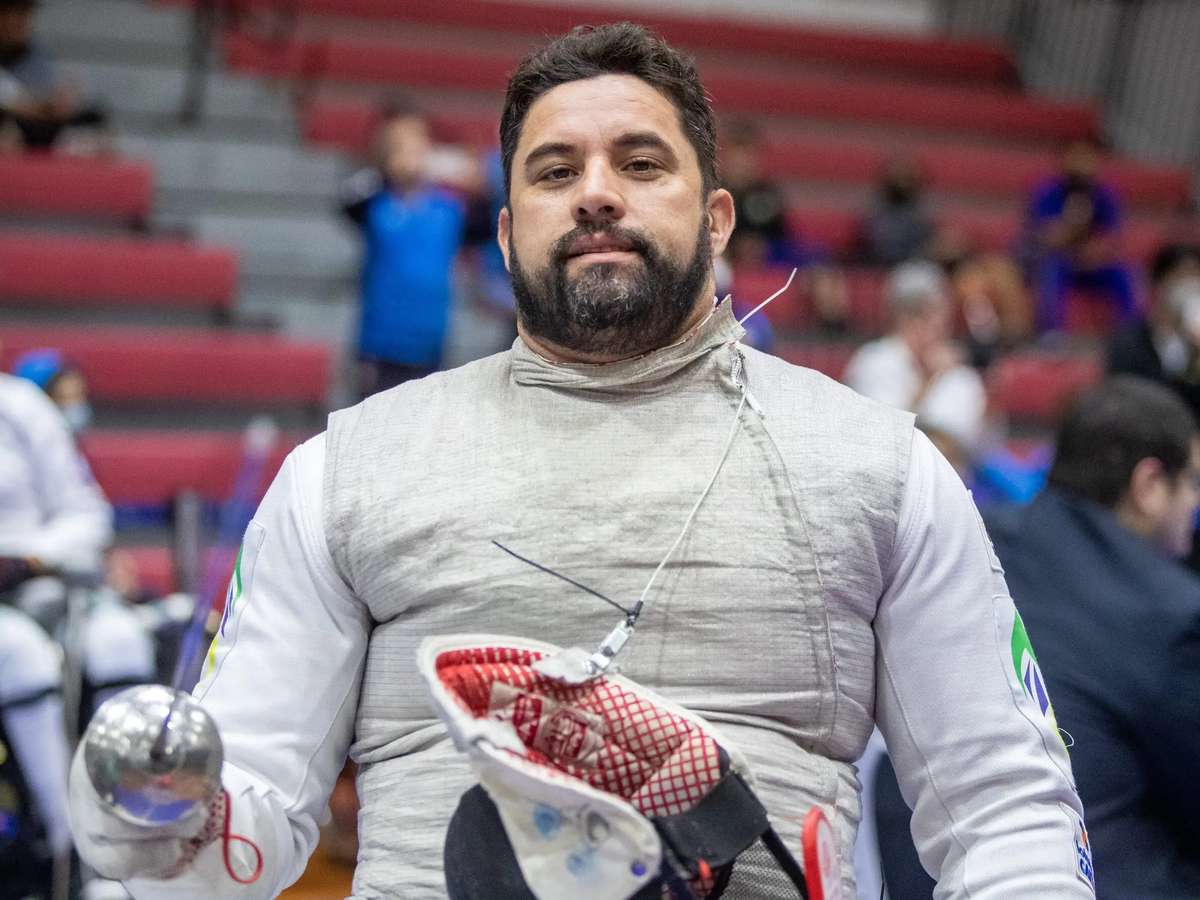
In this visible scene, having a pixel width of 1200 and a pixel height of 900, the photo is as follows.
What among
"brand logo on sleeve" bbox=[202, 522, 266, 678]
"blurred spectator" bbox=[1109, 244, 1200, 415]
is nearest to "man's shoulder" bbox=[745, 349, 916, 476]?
"brand logo on sleeve" bbox=[202, 522, 266, 678]

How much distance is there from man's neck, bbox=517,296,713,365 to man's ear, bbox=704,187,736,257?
7cm

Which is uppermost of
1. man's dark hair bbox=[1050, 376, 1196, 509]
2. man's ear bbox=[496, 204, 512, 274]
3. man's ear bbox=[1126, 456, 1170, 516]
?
man's ear bbox=[496, 204, 512, 274]

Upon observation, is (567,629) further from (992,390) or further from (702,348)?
(992,390)

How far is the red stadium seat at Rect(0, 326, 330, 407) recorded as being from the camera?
502 cm

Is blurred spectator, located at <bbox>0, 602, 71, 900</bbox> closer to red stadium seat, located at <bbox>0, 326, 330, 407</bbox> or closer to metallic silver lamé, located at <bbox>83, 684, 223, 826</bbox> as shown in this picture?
metallic silver lamé, located at <bbox>83, 684, 223, 826</bbox>

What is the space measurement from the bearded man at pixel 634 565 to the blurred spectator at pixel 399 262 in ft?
10.4

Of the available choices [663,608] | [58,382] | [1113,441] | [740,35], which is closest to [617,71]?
[663,608]

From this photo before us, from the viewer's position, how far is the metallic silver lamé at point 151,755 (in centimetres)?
118

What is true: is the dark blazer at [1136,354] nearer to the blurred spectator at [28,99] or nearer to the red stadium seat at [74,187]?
the red stadium seat at [74,187]

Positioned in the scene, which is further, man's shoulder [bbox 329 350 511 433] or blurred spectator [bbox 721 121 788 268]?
blurred spectator [bbox 721 121 788 268]

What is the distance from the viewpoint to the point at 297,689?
1.45m

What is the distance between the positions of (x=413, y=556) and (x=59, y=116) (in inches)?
182

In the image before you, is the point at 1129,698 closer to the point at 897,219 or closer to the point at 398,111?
the point at 398,111

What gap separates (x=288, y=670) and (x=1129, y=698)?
1040mm
